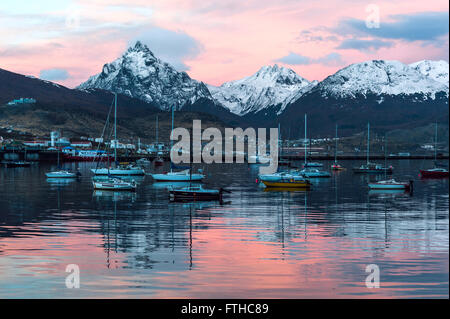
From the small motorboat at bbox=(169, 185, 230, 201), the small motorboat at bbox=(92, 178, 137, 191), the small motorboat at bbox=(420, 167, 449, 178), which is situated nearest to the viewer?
the small motorboat at bbox=(169, 185, 230, 201)

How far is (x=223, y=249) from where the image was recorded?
136 feet

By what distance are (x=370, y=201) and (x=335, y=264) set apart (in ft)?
160

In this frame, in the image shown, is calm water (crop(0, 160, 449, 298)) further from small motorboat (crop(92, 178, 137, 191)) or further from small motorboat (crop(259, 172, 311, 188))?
small motorboat (crop(259, 172, 311, 188))

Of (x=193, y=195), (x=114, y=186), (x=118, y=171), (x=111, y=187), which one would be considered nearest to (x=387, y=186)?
(x=193, y=195)

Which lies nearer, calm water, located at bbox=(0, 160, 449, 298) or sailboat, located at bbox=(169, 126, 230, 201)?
calm water, located at bbox=(0, 160, 449, 298)

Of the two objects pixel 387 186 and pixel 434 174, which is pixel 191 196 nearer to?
pixel 387 186

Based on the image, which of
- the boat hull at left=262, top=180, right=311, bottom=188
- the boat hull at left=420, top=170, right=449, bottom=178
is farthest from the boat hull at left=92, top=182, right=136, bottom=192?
the boat hull at left=420, top=170, right=449, bottom=178

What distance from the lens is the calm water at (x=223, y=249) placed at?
98.2ft

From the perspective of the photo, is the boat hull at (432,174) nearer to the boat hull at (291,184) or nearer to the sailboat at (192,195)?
the boat hull at (291,184)

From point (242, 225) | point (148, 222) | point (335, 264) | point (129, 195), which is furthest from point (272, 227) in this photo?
point (129, 195)

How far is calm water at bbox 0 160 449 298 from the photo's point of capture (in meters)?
29.9
